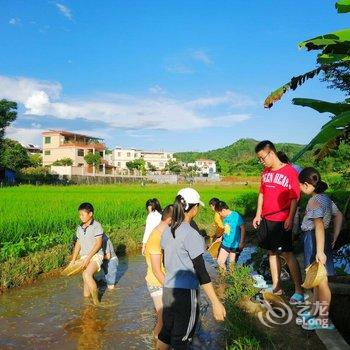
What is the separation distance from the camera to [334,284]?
4.14 metres

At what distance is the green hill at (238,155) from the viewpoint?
215ft

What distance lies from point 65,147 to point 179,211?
64979mm

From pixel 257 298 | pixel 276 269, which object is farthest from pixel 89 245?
pixel 276 269

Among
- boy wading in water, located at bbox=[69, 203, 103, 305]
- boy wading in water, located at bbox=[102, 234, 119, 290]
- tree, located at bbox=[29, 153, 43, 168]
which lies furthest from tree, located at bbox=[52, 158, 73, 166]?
boy wading in water, located at bbox=[69, 203, 103, 305]

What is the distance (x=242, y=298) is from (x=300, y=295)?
788mm

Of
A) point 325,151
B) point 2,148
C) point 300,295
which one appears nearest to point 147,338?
point 300,295

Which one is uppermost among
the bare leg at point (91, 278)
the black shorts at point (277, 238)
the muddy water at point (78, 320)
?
the black shorts at point (277, 238)

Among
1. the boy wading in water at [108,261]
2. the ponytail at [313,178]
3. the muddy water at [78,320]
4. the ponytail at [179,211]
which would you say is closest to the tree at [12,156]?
the muddy water at [78,320]

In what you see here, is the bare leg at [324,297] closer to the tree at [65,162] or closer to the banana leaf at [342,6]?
the banana leaf at [342,6]

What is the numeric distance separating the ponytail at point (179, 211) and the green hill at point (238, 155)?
12.8m

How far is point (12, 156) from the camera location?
44.0 metres

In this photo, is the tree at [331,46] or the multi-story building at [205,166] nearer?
the tree at [331,46]

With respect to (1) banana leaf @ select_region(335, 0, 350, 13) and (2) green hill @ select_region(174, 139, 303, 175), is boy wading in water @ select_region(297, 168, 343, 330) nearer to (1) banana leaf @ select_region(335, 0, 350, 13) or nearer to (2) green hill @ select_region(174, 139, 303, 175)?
(1) banana leaf @ select_region(335, 0, 350, 13)

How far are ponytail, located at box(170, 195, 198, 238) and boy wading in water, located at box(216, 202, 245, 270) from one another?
367 centimetres
